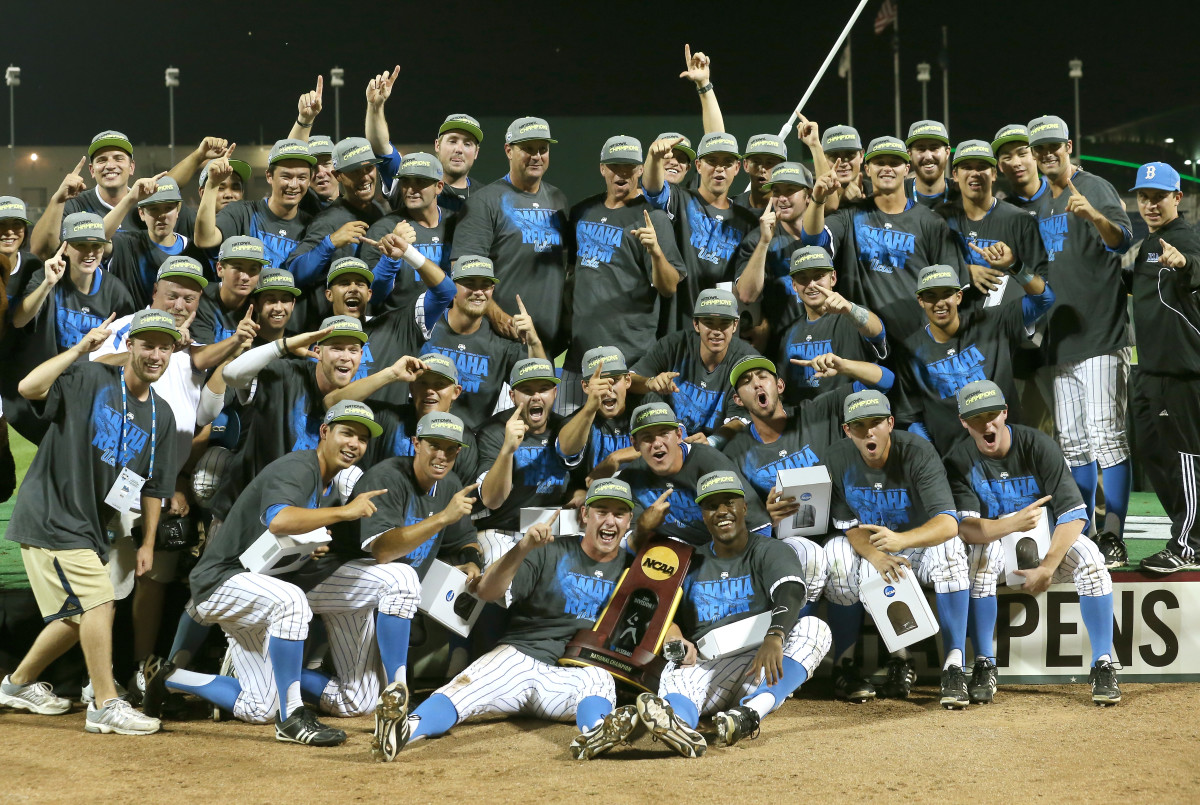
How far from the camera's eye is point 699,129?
18.7 metres

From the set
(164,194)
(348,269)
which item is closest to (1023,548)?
(348,269)

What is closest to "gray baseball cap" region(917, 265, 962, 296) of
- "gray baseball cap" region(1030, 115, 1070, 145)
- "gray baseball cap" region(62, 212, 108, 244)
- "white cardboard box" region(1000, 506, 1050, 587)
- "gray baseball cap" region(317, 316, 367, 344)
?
"gray baseball cap" region(1030, 115, 1070, 145)

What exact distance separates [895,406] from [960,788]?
2.97 meters

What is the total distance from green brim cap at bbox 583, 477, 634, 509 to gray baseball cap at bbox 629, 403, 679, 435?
47 centimetres

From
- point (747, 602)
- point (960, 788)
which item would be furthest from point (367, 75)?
point (960, 788)

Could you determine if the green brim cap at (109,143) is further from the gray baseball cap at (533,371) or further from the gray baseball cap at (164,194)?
the gray baseball cap at (533,371)

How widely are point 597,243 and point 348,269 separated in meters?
1.61

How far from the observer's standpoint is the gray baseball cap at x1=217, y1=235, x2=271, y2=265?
22.3 feet

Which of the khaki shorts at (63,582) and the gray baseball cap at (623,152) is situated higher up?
the gray baseball cap at (623,152)

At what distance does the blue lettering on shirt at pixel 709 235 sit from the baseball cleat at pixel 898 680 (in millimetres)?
2833

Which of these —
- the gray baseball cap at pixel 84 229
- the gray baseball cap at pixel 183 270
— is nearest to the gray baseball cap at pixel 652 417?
the gray baseball cap at pixel 183 270

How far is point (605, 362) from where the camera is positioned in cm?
675

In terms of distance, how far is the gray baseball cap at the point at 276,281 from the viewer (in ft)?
22.2

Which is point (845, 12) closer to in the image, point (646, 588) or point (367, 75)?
point (367, 75)
